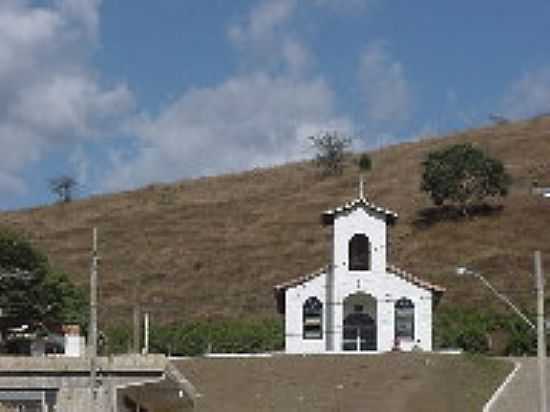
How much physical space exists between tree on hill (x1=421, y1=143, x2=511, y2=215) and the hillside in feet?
8.87

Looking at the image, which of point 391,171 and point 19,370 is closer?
point 19,370

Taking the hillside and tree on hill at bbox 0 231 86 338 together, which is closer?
tree on hill at bbox 0 231 86 338

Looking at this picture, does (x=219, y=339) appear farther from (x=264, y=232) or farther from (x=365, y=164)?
(x=365, y=164)

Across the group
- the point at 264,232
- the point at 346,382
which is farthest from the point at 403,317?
the point at 264,232

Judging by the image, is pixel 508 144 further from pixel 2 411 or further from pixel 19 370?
pixel 2 411

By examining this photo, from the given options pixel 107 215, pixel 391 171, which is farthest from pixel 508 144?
pixel 107 215

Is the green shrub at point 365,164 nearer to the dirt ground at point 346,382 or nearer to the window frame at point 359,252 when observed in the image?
the window frame at point 359,252

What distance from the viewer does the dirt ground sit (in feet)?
191

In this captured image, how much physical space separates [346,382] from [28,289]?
3106 centimetres

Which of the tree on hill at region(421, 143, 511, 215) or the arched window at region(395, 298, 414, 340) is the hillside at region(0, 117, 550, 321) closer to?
the tree on hill at region(421, 143, 511, 215)

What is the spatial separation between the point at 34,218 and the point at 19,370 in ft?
294

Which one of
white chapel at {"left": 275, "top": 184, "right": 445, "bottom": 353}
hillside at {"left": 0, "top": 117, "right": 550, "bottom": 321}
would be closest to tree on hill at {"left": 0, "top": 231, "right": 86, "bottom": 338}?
white chapel at {"left": 275, "top": 184, "right": 445, "bottom": 353}

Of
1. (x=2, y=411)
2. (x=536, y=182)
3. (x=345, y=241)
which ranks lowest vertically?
(x=2, y=411)

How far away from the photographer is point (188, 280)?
119m
